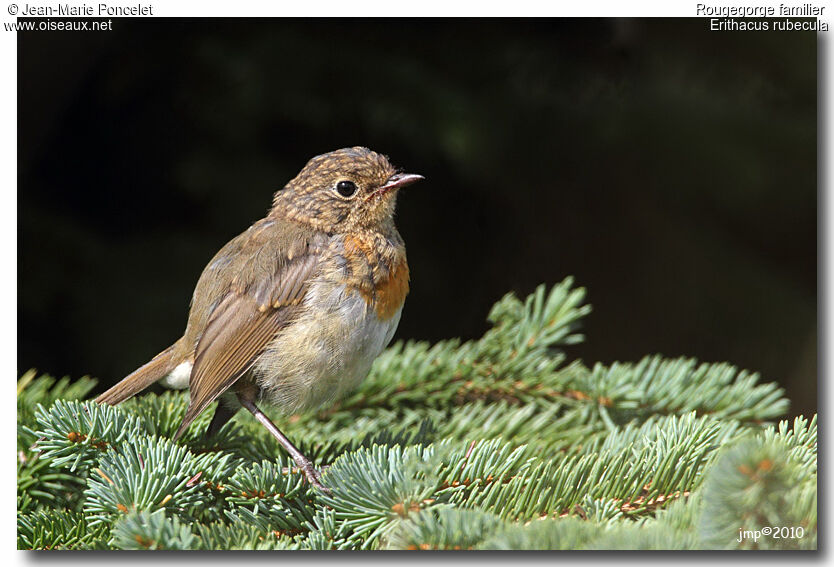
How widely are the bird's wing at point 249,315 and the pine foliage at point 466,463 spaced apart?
0.19 metres

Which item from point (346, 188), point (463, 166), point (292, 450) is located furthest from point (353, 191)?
point (463, 166)

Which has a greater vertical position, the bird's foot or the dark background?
the dark background

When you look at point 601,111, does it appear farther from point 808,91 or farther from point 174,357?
point 174,357

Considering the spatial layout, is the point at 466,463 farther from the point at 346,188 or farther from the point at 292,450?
the point at 346,188

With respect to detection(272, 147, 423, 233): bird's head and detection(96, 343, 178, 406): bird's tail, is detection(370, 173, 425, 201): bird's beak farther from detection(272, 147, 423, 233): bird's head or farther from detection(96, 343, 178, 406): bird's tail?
detection(96, 343, 178, 406): bird's tail

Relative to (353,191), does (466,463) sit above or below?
below

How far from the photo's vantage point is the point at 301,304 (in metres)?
2.23

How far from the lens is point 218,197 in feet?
10.6

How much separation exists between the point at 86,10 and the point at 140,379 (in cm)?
109

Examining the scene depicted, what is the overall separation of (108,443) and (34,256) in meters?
1.28

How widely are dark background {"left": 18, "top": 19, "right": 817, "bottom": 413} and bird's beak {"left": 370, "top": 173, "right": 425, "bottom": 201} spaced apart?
449 millimetres

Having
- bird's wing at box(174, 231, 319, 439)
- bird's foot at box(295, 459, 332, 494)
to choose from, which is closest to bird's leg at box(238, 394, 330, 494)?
→ bird's foot at box(295, 459, 332, 494)

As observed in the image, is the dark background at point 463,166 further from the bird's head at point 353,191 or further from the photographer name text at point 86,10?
the bird's head at point 353,191

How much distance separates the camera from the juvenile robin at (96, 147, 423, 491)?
7.14 ft
